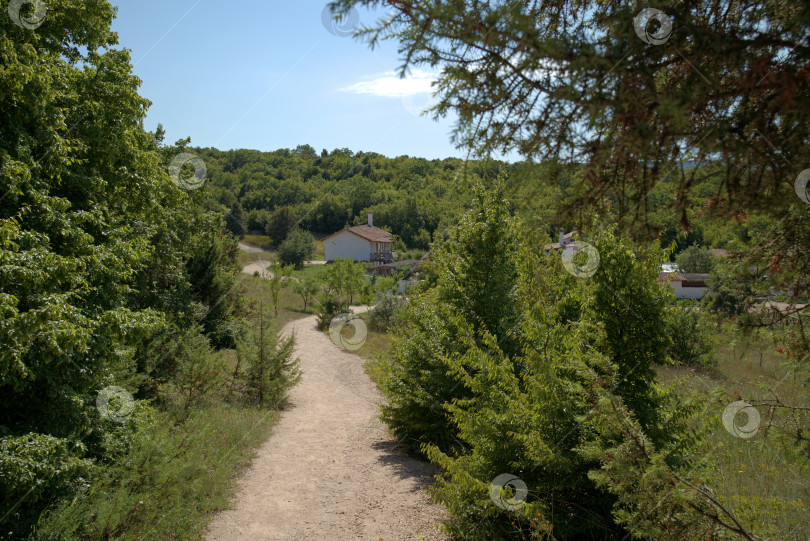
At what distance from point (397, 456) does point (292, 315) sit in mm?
28547

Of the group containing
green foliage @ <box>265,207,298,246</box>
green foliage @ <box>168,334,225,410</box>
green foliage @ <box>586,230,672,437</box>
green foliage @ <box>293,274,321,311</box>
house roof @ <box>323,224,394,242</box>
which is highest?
green foliage @ <box>265,207,298,246</box>

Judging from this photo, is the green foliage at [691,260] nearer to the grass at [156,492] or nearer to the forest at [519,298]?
the forest at [519,298]

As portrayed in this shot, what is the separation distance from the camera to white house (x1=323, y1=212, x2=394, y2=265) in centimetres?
6575

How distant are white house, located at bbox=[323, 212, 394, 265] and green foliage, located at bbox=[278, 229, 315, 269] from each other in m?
5.37

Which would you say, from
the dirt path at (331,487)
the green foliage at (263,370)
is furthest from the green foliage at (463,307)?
the green foliage at (263,370)

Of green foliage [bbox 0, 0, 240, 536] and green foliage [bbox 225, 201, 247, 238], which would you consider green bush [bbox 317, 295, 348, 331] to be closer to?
green foliage [bbox 0, 0, 240, 536]

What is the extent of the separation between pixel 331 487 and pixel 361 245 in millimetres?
59472

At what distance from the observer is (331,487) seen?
7.53m

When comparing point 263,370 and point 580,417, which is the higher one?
point 580,417

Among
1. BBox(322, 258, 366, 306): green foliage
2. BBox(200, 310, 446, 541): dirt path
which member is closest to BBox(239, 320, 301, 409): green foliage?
BBox(200, 310, 446, 541): dirt path

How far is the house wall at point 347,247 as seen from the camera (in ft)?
217

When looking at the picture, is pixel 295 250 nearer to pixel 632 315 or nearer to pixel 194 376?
pixel 194 376

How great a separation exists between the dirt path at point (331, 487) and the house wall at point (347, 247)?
53.3 metres

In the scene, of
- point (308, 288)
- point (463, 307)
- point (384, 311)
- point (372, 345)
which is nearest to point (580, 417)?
point (463, 307)
